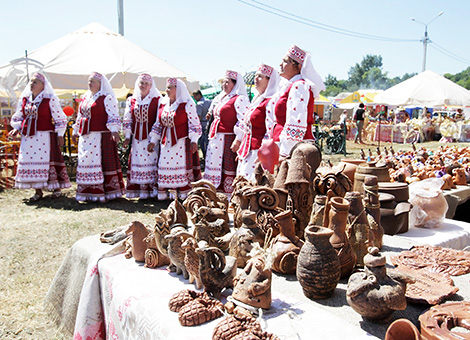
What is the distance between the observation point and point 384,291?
1378 millimetres

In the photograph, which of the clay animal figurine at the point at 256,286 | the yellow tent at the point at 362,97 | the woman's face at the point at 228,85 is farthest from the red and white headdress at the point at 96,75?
the yellow tent at the point at 362,97

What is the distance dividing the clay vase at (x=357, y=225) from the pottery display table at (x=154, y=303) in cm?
21

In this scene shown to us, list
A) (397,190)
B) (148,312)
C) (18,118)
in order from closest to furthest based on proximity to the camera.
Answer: (148,312) → (397,190) → (18,118)

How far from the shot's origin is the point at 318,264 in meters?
1.56

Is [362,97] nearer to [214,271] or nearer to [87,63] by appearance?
[87,63]

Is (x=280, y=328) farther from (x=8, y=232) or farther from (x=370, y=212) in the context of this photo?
(x=8, y=232)

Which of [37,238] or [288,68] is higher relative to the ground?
[288,68]

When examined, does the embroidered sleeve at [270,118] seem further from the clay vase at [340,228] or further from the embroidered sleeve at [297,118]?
the clay vase at [340,228]

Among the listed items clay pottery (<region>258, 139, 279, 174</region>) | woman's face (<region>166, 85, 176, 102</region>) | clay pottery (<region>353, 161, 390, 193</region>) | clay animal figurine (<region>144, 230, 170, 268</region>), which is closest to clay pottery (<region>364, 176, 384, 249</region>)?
clay pottery (<region>353, 161, 390, 193</region>)

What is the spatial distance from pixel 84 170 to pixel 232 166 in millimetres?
2323

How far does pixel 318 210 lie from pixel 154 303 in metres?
0.89

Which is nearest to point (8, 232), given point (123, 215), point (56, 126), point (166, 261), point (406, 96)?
point (123, 215)

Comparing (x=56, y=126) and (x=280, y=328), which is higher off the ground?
(x=56, y=126)

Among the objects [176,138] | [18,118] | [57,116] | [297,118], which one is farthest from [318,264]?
[18,118]
